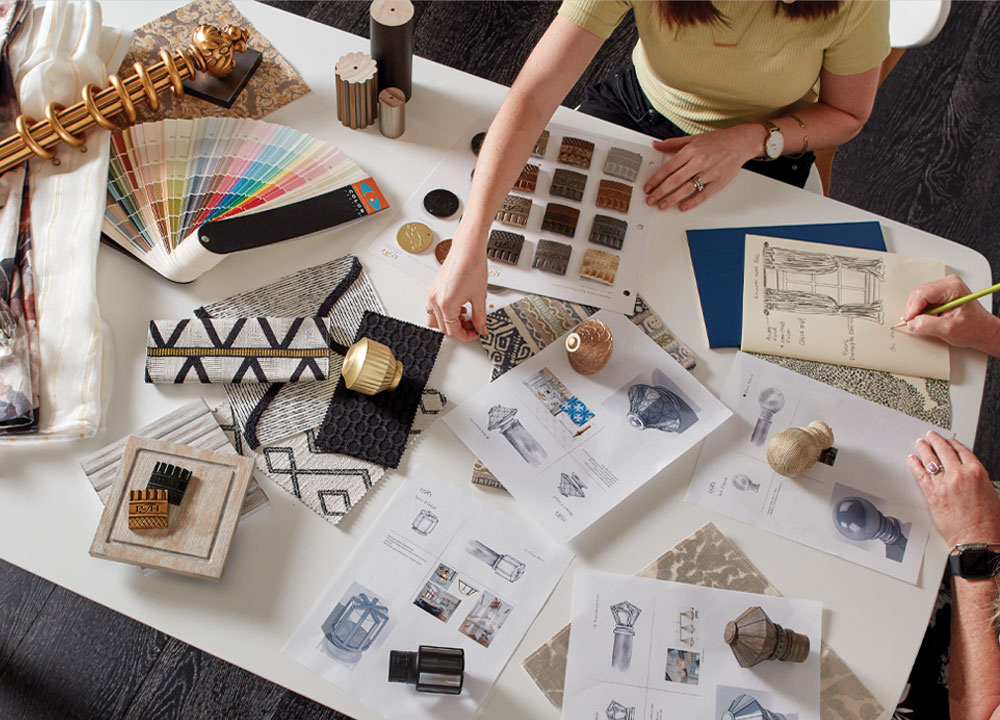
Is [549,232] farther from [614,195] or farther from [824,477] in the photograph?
[824,477]

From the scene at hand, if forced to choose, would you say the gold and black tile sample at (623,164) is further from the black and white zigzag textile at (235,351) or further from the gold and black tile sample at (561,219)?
the black and white zigzag textile at (235,351)

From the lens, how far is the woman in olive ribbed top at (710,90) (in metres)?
1.24

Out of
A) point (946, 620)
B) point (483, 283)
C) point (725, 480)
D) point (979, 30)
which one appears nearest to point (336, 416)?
point (483, 283)

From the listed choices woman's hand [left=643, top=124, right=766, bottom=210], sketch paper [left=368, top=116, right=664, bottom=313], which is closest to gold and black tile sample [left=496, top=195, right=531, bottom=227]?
sketch paper [left=368, top=116, right=664, bottom=313]

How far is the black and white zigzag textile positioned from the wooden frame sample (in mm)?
120

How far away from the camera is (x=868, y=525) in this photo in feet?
3.82

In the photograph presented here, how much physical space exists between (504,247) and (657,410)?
0.35 m

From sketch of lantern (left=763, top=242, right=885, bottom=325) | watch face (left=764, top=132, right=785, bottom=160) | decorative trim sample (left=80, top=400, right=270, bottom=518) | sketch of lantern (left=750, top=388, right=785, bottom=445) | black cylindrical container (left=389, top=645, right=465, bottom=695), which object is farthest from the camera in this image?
watch face (left=764, top=132, right=785, bottom=160)

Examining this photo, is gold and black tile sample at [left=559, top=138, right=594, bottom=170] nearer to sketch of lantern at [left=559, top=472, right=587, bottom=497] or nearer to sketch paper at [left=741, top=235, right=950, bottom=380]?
sketch paper at [left=741, top=235, right=950, bottom=380]

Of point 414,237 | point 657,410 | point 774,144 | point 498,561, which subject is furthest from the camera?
point 774,144

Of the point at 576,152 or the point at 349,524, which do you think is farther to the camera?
the point at 576,152

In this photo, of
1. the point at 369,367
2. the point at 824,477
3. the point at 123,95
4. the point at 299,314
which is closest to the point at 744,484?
the point at 824,477

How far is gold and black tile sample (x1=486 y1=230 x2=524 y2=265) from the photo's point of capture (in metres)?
1.29

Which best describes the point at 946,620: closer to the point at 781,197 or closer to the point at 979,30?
the point at 781,197
